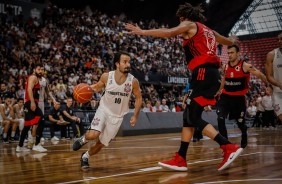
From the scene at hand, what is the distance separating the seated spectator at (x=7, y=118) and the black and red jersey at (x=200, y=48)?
9.09 meters

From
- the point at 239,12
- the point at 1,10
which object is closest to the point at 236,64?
the point at 1,10

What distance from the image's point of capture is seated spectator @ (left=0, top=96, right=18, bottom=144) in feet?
42.6

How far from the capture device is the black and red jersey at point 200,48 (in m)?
5.19

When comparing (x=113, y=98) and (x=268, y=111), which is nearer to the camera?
(x=113, y=98)

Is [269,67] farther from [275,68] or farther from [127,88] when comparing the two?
[127,88]

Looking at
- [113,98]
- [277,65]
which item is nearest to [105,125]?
[113,98]

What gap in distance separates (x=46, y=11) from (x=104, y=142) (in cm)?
1833

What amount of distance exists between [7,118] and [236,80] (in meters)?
8.08

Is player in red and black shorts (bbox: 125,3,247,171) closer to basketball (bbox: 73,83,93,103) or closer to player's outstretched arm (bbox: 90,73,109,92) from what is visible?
player's outstretched arm (bbox: 90,73,109,92)

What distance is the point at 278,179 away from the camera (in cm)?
432

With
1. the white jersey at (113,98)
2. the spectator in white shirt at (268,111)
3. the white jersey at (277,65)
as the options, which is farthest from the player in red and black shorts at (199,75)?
the spectator in white shirt at (268,111)

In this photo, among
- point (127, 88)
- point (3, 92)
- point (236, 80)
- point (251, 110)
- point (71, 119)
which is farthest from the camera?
point (251, 110)

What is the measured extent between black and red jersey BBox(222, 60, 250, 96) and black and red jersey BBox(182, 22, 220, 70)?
8.37 feet

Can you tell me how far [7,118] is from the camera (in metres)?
13.1
